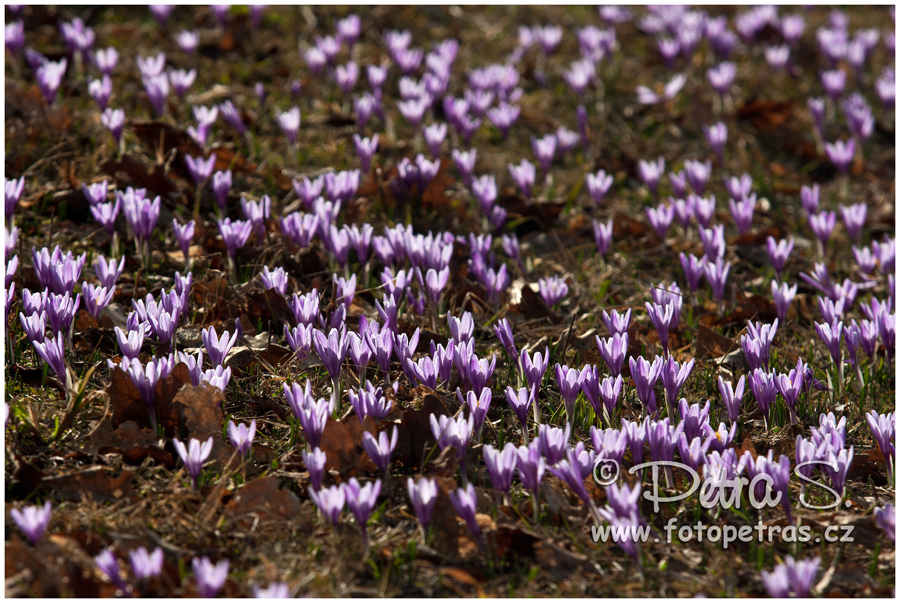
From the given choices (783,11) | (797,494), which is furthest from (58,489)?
(783,11)

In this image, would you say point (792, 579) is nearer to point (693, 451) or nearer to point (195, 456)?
point (693, 451)

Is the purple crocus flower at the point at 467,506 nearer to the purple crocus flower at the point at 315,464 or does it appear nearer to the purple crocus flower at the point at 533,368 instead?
the purple crocus flower at the point at 315,464

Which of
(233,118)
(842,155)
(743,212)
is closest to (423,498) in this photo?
(743,212)

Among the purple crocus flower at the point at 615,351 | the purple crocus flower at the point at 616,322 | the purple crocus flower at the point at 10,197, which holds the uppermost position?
the purple crocus flower at the point at 10,197

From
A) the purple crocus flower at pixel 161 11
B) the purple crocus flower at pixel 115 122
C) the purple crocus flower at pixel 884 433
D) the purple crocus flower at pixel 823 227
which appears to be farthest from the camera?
the purple crocus flower at pixel 161 11

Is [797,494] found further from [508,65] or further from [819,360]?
[508,65]

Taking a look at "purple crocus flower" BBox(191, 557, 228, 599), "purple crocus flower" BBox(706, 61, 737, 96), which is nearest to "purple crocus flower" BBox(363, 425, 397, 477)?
"purple crocus flower" BBox(191, 557, 228, 599)

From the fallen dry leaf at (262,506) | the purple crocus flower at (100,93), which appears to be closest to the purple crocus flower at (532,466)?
the fallen dry leaf at (262,506)
